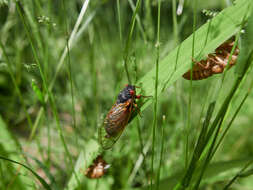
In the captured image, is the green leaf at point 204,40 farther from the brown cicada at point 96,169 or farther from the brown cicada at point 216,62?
the brown cicada at point 96,169

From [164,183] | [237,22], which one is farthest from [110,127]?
[237,22]

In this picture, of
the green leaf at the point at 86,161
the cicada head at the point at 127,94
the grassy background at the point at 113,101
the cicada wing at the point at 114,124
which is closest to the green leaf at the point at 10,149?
the grassy background at the point at 113,101

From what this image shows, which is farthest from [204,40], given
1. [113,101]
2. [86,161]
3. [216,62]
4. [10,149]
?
[10,149]

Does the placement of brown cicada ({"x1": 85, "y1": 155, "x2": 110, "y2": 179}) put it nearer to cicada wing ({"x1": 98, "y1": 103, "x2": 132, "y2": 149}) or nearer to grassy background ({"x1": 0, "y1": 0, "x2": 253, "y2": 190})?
grassy background ({"x1": 0, "y1": 0, "x2": 253, "y2": 190})

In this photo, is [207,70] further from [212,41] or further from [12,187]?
[12,187]

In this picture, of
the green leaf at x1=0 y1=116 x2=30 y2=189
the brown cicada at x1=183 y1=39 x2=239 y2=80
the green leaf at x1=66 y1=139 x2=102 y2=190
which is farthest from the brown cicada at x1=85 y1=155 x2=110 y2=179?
the brown cicada at x1=183 y1=39 x2=239 y2=80

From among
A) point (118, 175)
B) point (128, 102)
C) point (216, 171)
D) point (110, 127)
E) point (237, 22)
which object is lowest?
point (118, 175)

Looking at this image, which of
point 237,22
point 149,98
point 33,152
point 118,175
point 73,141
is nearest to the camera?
point 237,22

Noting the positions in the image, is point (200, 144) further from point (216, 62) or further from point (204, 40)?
point (216, 62)
